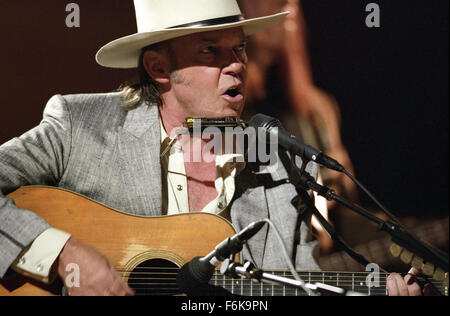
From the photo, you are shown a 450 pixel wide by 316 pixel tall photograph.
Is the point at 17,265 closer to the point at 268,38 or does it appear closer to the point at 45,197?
the point at 45,197

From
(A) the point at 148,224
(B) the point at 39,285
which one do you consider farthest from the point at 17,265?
(A) the point at 148,224

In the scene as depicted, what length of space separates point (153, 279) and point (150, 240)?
0.48ft

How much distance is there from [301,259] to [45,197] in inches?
44.6

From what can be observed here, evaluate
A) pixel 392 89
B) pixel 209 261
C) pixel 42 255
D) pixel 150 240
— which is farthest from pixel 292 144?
pixel 392 89

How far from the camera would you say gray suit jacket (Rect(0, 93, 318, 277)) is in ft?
6.49

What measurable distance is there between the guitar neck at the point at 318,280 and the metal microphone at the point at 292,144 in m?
0.47

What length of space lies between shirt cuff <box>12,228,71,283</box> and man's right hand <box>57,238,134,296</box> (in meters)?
Result: 0.03

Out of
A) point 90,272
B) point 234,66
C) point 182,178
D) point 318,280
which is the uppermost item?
point 234,66

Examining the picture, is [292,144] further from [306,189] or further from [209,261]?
[209,261]

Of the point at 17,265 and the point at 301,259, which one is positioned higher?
the point at 17,265

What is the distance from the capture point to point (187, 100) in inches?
84.7

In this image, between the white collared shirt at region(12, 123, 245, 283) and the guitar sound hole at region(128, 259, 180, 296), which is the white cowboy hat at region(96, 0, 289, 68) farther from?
the guitar sound hole at region(128, 259, 180, 296)

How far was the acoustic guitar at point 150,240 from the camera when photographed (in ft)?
5.88

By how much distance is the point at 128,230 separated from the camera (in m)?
1.85
